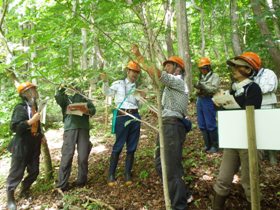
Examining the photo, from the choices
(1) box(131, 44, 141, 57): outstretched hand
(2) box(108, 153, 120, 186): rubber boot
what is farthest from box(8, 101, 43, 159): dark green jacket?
(1) box(131, 44, 141, 57): outstretched hand

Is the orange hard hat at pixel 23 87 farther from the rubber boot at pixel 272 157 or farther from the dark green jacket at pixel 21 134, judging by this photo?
the rubber boot at pixel 272 157

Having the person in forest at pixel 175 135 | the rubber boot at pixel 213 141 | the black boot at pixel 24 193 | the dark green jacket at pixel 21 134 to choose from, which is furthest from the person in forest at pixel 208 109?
the black boot at pixel 24 193

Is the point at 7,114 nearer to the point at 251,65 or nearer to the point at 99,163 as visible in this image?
the point at 99,163

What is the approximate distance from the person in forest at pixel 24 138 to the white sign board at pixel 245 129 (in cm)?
362

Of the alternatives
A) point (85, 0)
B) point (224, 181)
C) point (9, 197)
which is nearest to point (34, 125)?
point (9, 197)

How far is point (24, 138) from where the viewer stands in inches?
215

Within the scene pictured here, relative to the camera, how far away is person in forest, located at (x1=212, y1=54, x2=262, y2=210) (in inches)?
142

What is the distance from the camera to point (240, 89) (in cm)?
375

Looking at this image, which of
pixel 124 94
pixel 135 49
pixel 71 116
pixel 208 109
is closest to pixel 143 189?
pixel 124 94

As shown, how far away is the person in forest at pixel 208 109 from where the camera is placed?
6.18 meters

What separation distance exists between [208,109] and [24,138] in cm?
382

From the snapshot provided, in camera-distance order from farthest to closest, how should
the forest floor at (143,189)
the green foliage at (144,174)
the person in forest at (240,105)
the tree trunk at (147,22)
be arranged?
the green foliage at (144,174)
the forest floor at (143,189)
the person in forest at (240,105)
the tree trunk at (147,22)

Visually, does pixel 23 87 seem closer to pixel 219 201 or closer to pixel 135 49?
pixel 135 49

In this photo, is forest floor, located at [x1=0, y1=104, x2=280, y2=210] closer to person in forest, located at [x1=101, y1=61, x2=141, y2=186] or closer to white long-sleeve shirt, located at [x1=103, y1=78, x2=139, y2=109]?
person in forest, located at [x1=101, y1=61, x2=141, y2=186]
